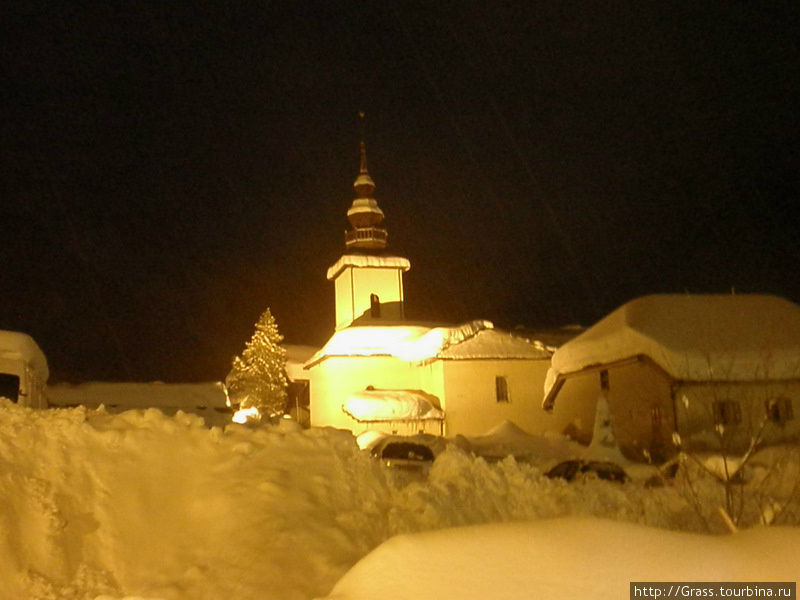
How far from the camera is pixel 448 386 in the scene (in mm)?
39719

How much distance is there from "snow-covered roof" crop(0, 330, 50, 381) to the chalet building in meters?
18.7

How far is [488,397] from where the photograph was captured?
132 ft

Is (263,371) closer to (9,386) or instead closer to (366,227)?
(366,227)

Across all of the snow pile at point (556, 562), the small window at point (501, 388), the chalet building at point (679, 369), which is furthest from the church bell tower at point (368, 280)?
the snow pile at point (556, 562)

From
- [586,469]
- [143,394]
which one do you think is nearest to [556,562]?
[586,469]

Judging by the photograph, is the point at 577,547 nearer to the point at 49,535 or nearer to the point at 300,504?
the point at 300,504

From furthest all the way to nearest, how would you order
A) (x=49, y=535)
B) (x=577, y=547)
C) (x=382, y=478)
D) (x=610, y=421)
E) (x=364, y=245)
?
(x=364, y=245) → (x=610, y=421) → (x=382, y=478) → (x=49, y=535) → (x=577, y=547)

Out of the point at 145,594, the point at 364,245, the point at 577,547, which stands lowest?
the point at 145,594

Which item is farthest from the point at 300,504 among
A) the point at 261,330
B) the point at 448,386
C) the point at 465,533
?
the point at 261,330

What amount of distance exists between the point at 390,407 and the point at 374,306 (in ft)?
43.4

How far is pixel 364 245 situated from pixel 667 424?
2623cm

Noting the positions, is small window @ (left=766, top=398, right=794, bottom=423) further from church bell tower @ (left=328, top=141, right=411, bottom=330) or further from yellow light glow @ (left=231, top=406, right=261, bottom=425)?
church bell tower @ (left=328, top=141, right=411, bottom=330)

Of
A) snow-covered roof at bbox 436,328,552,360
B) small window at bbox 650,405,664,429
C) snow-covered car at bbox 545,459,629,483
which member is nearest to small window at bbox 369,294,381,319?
snow-covered roof at bbox 436,328,552,360

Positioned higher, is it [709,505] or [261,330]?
[261,330]
